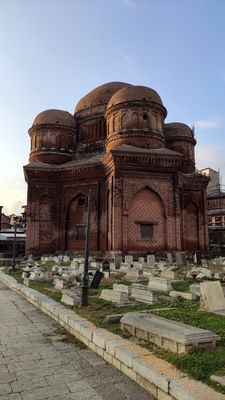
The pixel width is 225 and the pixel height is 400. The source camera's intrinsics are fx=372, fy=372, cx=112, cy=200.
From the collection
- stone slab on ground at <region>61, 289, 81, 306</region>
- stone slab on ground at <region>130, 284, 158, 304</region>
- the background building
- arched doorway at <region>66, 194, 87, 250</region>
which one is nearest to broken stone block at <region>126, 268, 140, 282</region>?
stone slab on ground at <region>61, 289, 81, 306</region>

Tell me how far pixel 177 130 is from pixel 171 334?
31.1 metres

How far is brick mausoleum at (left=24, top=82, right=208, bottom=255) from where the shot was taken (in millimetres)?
25281

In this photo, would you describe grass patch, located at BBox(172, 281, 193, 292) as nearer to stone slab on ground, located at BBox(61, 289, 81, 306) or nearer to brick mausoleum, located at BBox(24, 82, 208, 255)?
stone slab on ground, located at BBox(61, 289, 81, 306)

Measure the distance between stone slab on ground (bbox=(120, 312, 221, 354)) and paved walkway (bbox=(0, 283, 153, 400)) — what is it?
66cm

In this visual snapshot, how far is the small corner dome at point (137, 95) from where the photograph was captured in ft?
95.6

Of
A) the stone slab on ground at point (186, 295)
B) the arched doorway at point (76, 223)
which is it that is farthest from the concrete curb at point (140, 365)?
the arched doorway at point (76, 223)

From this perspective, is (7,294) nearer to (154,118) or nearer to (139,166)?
(139,166)

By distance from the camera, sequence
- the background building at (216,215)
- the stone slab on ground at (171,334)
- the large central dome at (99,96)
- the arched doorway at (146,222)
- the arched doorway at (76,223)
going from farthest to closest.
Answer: the background building at (216,215)
the large central dome at (99,96)
the arched doorway at (76,223)
the arched doorway at (146,222)
the stone slab on ground at (171,334)

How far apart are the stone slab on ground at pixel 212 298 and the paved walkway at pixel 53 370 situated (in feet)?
8.49

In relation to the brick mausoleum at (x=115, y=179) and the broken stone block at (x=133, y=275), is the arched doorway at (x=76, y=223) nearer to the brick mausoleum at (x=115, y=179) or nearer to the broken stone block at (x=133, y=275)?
the brick mausoleum at (x=115, y=179)

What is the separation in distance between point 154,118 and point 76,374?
26.4 meters

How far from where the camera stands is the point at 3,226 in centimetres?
6894

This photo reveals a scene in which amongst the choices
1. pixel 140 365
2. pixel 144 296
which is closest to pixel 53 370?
pixel 140 365

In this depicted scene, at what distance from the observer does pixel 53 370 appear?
496 cm
